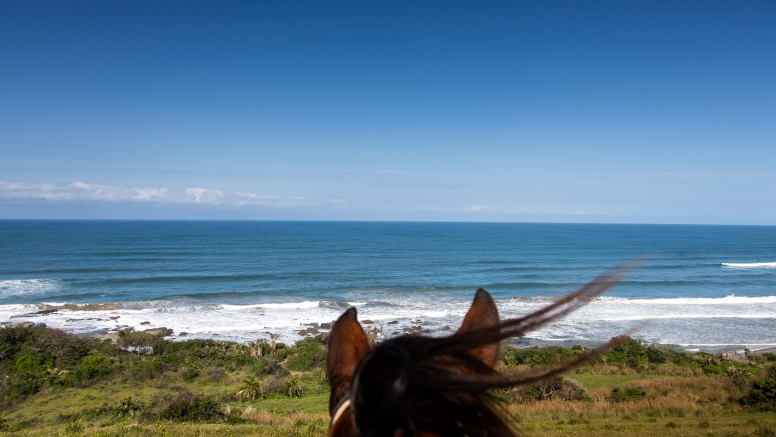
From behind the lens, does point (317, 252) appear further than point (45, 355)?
Yes

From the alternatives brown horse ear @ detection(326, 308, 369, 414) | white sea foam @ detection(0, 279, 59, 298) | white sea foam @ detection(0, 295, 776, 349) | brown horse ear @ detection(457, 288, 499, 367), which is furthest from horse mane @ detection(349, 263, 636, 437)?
white sea foam @ detection(0, 279, 59, 298)

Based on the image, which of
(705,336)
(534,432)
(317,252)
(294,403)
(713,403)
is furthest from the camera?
(317,252)

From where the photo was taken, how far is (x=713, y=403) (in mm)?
10664

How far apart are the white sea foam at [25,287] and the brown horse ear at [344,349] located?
144ft

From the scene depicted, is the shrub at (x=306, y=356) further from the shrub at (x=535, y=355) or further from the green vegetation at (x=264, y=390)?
the shrub at (x=535, y=355)

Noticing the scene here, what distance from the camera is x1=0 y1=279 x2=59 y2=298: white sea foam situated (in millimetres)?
35747

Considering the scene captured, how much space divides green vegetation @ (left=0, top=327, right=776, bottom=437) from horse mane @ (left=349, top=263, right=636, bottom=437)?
4.88m

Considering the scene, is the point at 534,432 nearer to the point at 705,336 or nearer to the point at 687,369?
the point at 687,369

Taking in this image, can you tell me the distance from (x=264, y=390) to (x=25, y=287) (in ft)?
114

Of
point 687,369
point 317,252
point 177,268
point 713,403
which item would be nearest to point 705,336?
point 687,369

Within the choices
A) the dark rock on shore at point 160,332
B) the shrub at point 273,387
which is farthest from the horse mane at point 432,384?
the dark rock on shore at point 160,332

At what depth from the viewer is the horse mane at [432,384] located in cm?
90

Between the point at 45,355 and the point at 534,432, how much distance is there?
67.0ft

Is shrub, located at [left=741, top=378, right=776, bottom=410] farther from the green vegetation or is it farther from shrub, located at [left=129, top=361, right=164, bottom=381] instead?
shrub, located at [left=129, top=361, right=164, bottom=381]
